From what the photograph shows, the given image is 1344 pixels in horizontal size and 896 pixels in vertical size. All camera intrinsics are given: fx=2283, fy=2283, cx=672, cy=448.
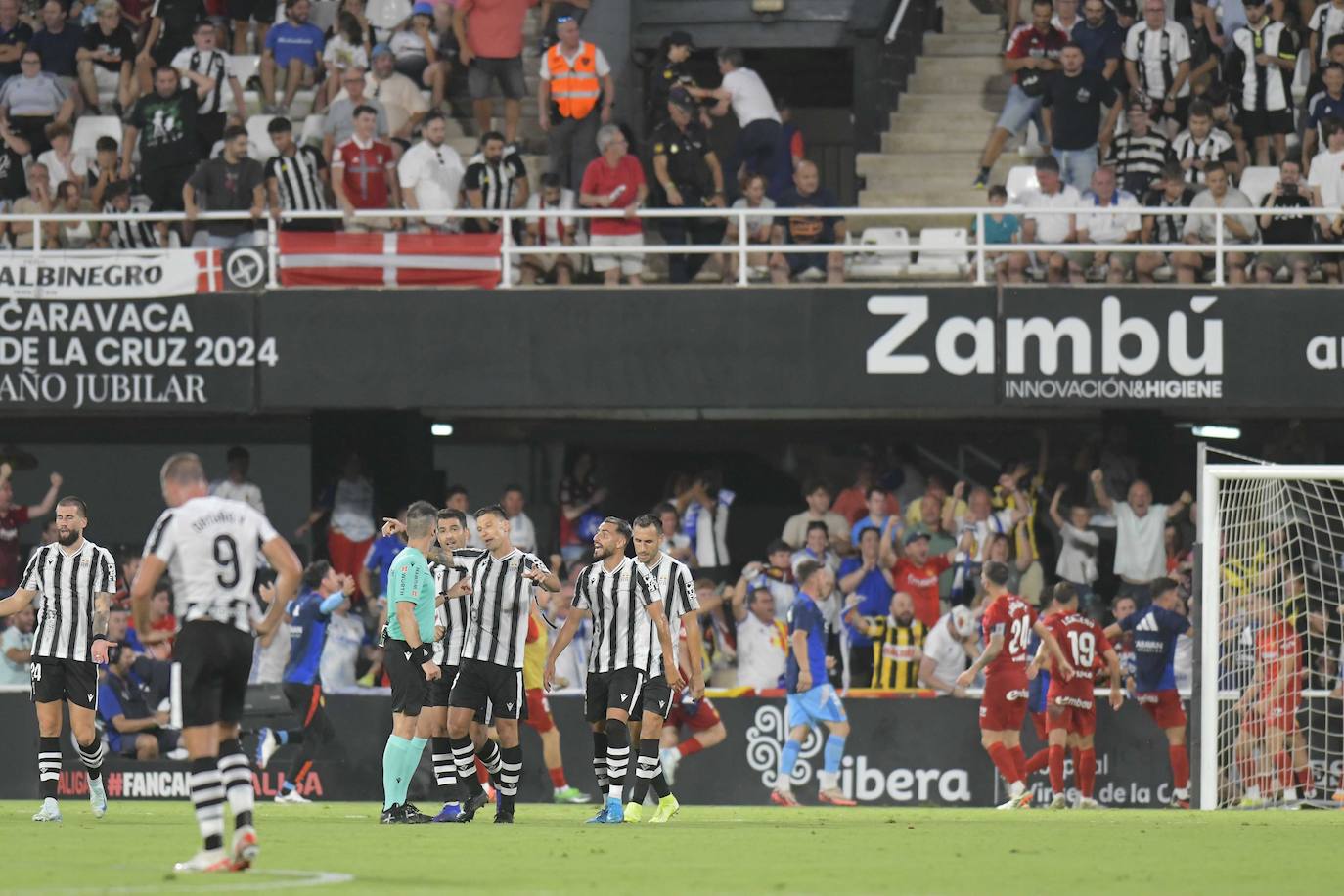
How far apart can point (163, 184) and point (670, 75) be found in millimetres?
5356

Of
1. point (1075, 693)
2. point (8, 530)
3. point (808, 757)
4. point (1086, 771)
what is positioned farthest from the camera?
point (8, 530)

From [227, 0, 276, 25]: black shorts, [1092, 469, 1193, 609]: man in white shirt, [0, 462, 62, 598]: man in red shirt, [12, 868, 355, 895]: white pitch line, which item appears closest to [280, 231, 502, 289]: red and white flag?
[0, 462, 62, 598]: man in red shirt

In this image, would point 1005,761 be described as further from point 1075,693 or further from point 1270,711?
point 1270,711

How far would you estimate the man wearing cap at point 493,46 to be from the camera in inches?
948

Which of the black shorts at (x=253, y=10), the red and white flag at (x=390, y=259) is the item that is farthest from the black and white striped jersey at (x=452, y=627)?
the black shorts at (x=253, y=10)

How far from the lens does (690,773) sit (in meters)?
21.1

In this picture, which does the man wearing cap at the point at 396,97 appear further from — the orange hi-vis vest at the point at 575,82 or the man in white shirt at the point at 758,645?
the man in white shirt at the point at 758,645

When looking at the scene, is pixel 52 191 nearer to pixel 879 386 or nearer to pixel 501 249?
pixel 501 249

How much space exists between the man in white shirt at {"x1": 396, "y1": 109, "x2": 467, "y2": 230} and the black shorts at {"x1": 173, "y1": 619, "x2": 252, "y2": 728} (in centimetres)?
1304

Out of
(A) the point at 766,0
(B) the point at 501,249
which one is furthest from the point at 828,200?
(A) the point at 766,0

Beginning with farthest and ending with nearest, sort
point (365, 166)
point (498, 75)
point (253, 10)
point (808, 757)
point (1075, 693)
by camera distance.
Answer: point (253, 10), point (498, 75), point (365, 166), point (808, 757), point (1075, 693)

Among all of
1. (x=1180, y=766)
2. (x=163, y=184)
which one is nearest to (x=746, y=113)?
(x=163, y=184)

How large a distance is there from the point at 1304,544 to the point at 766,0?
9896 millimetres

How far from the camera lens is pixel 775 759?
21047 mm
